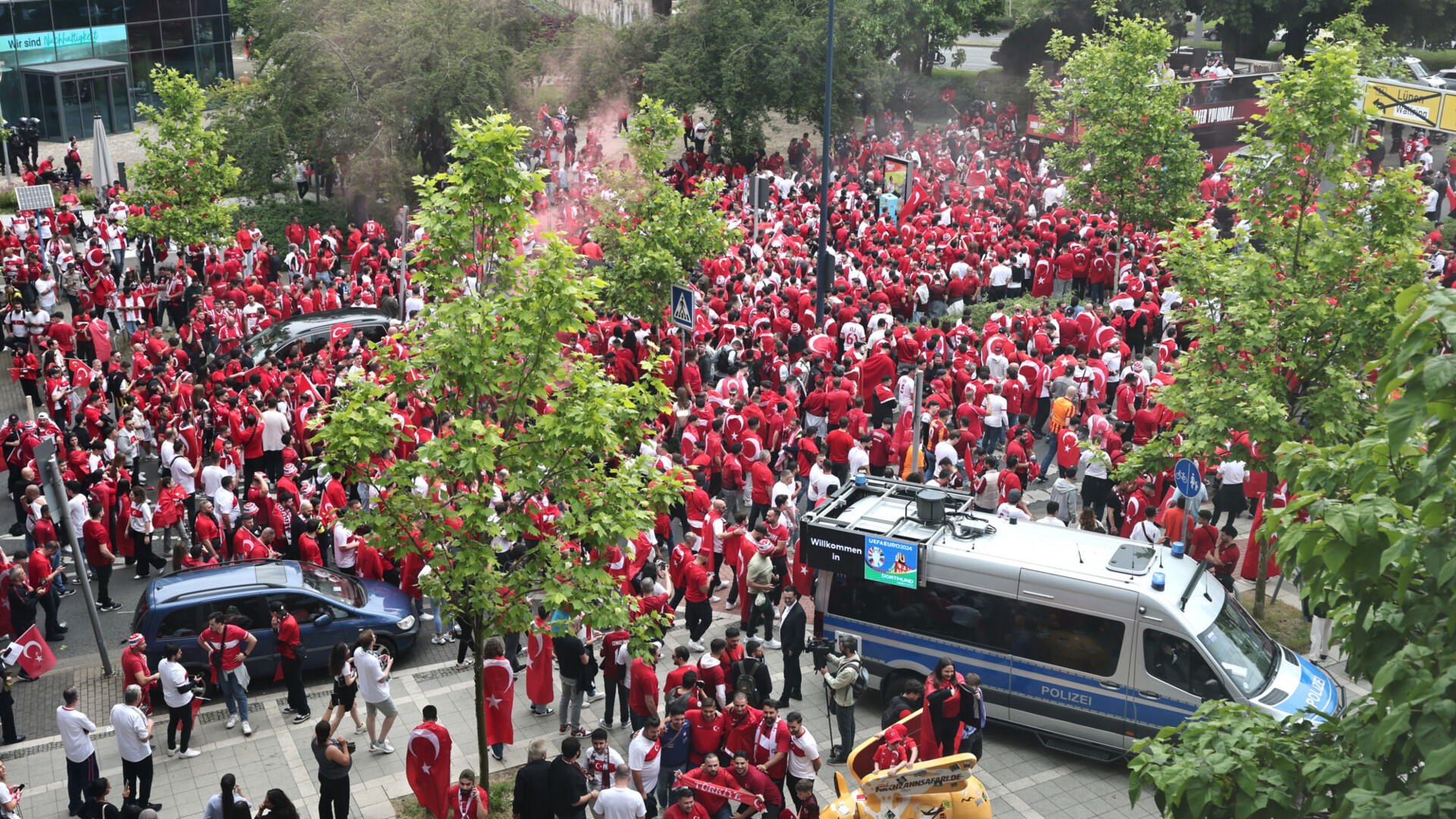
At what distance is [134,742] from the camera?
10.9 meters

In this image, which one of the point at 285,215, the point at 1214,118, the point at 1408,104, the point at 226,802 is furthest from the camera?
the point at 1214,118

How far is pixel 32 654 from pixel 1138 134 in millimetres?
20624

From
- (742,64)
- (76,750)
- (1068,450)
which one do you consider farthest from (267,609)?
(742,64)

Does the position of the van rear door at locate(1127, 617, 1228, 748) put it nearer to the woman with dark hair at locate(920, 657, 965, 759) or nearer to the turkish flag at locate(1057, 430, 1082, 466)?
the woman with dark hair at locate(920, 657, 965, 759)

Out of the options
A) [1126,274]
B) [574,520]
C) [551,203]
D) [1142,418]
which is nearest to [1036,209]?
[1126,274]

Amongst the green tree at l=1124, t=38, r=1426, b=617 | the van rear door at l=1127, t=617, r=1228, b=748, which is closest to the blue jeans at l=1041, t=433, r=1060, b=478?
the green tree at l=1124, t=38, r=1426, b=617

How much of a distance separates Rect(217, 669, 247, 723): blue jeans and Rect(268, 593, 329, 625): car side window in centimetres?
88

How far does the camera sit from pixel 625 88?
39.2m

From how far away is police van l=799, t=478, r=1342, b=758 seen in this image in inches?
438

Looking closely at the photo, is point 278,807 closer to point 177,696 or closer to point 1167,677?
point 177,696

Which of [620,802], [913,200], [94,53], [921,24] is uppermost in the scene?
[921,24]

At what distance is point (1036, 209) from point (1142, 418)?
1646cm

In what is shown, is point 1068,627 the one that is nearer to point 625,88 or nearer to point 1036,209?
point 1036,209

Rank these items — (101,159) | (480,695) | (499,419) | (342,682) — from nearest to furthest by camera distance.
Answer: (499,419) < (480,695) < (342,682) < (101,159)
